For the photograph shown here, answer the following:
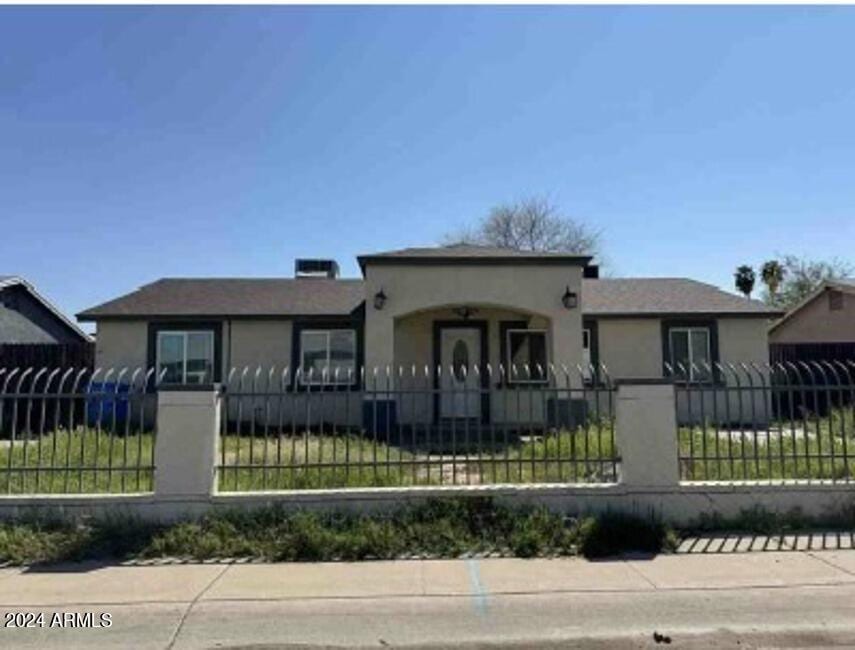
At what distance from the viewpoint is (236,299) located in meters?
19.0

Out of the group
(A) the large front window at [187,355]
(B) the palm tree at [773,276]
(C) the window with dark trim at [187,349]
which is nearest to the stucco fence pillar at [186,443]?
(C) the window with dark trim at [187,349]

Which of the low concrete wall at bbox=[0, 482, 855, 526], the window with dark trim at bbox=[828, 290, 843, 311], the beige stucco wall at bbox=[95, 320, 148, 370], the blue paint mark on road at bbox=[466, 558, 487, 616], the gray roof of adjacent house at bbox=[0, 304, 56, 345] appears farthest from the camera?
the window with dark trim at bbox=[828, 290, 843, 311]

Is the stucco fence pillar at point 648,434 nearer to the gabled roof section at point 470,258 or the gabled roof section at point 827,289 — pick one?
the gabled roof section at point 470,258

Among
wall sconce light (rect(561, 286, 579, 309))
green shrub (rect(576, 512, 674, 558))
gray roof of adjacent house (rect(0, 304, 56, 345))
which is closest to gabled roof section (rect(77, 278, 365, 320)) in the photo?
wall sconce light (rect(561, 286, 579, 309))

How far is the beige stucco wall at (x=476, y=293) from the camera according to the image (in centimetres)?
1552

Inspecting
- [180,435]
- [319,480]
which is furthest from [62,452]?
[319,480]

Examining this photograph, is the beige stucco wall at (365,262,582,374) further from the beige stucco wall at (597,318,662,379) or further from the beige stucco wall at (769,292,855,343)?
the beige stucco wall at (769,292,855,343)

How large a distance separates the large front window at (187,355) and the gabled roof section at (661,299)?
32.1 feet

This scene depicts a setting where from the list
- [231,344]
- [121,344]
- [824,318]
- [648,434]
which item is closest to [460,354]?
[231,344]

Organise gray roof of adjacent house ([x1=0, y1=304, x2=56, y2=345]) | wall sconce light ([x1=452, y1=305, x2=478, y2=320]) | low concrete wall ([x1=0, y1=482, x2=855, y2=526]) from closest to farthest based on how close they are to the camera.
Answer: low concrete wall ([x1=0, y1=482, x2=855, y2=526]) → wall sconce light ([x1=452, y1=305, x2=478, y2=320]) → gray roof of adjacent house ([x1=0, y1=304, x2=56, y2=345])

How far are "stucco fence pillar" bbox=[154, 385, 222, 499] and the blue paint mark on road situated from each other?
2.89m

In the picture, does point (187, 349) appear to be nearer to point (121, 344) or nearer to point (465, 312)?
point (121, 344)

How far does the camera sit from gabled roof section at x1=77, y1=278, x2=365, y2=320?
17.7m

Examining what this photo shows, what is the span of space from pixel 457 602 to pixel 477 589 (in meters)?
0.36
